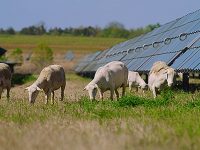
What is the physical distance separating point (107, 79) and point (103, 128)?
1008 cm

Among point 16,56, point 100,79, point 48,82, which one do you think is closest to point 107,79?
point 100,79

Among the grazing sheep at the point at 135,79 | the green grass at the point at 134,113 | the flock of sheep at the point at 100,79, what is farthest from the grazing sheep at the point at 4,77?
the grazing sheep at the point at 135,79

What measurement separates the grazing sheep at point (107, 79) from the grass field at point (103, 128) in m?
2.97

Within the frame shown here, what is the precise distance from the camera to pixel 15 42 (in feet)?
563

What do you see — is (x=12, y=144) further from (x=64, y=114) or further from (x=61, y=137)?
(x=64, y=114)

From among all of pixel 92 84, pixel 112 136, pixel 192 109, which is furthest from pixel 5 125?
pixel 92 84

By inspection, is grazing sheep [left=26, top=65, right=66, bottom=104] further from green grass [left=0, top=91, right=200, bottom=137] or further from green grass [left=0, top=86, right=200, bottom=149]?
green grass [left=0, top=91, right=200, bottom=137]

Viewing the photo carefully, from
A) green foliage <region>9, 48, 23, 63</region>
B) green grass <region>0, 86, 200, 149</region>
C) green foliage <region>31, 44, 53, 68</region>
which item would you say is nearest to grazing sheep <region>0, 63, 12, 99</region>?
green grass <region>0, 86, 200, 149</region>

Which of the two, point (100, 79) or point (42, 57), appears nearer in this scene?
point (100, 79)

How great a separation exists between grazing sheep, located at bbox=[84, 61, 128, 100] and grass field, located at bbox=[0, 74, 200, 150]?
9.76 feet

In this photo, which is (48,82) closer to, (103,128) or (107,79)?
(107,79)

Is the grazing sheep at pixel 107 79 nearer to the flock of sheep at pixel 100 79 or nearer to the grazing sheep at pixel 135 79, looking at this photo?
the flock of sheep at pixel 100 79

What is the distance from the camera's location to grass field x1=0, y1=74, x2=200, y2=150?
862 centimetres

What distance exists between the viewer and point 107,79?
21.1m
